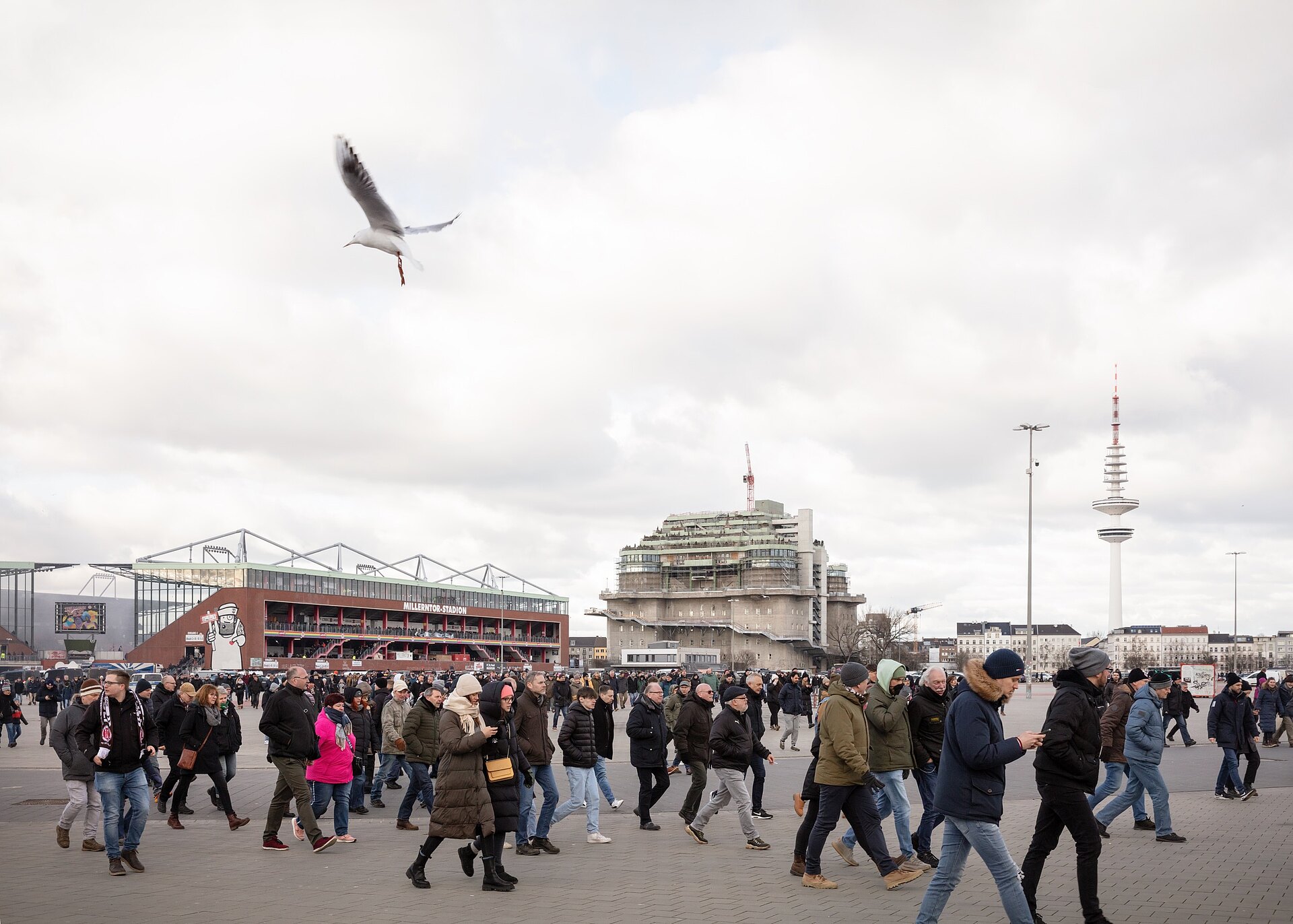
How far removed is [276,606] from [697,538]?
84234 millimetres

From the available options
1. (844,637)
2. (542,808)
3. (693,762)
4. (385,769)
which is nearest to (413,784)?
(542,808)

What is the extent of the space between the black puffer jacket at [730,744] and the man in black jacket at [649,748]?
121 cm

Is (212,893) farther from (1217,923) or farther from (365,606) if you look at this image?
(365,606)

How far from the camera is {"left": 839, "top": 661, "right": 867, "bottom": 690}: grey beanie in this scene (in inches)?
390

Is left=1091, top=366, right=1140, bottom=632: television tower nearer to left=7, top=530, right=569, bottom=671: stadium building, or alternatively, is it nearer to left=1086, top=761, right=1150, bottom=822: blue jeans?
left=7, top=530, right=569, bottom=671: stadium building

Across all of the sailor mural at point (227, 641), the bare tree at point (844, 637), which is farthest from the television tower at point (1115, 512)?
the sailor mural at point (227, 641)

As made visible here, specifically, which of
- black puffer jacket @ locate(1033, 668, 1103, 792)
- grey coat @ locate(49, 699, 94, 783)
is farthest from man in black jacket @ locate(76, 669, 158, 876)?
black puffer jacket @ locate(1033, 668, 1103, 792)

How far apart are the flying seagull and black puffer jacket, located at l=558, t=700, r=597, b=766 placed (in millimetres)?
5298

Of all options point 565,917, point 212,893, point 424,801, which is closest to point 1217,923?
point 565,917

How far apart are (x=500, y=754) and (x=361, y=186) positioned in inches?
209

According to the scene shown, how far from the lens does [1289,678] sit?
2733 cm

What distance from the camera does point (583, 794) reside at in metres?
12.7

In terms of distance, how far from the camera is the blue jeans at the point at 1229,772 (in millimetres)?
15383

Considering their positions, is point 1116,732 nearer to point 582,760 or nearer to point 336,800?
point 582,760
